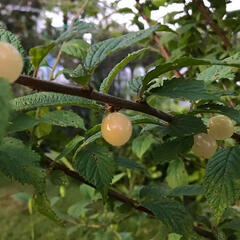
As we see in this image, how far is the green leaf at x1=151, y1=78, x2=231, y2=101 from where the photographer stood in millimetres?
382

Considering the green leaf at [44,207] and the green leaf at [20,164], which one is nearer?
the green leaf at [20,164]

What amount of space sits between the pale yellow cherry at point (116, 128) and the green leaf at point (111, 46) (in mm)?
61

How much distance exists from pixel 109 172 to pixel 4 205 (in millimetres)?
1879

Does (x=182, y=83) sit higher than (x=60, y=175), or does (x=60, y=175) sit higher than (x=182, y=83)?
(x=182, y=83)

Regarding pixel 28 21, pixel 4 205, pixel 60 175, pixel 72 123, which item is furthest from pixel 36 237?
pixel 28 21

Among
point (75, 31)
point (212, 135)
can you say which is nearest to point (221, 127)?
point (212, 135)

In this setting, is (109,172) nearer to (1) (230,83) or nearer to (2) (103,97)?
(2) (103,97)

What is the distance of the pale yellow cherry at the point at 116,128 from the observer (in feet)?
1.26

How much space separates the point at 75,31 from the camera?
12.0 inches

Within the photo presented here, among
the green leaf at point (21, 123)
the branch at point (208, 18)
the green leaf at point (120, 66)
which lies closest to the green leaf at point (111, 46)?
the green leaf at point (120, 66)

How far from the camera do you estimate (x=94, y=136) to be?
472mm

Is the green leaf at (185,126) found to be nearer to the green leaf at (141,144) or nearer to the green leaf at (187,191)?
the green leaf at (187,191)

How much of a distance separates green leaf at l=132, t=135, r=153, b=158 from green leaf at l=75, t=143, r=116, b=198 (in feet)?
1.15

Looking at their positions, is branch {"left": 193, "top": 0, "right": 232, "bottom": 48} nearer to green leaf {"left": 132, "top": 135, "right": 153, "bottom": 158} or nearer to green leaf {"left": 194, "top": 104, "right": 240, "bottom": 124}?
green leaf {"left": 132, "top": 135, "right": 153, "bottom": 158}
